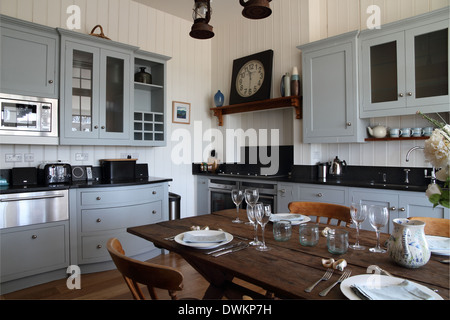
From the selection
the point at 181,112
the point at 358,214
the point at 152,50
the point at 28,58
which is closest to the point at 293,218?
the point at 358,214

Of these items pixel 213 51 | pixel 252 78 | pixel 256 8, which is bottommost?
pixel 256 8

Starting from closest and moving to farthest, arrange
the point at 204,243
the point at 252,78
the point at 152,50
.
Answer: the point at 204,243
the point at 152,50
the point at 252,78

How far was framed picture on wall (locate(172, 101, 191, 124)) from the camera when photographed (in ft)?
14.5

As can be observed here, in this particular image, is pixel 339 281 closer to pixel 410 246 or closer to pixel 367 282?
pixel 367 282

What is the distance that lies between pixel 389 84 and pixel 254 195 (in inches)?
86.1

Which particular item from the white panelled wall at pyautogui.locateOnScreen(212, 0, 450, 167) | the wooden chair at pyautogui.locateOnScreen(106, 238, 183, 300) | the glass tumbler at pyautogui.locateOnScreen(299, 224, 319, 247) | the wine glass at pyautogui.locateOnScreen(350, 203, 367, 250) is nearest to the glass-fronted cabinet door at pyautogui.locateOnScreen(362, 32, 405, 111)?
the white panelled wall at pyautogui.locateOnScreen(212, 0, 450, 167)

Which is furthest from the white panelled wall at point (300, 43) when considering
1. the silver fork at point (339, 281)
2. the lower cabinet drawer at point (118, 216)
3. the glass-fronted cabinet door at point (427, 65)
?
the silver fork at point (339, 281)

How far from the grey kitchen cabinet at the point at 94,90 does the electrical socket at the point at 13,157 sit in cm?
46

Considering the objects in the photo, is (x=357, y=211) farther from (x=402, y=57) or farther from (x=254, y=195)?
(x=402, y=57)

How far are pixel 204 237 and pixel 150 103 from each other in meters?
3.04

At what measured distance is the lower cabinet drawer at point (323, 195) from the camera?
3.08m

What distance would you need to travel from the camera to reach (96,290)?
2.63 m

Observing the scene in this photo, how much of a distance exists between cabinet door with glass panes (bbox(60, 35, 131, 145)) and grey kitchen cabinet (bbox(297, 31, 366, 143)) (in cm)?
213

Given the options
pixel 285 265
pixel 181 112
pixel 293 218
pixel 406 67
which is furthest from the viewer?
pixel 181 112
